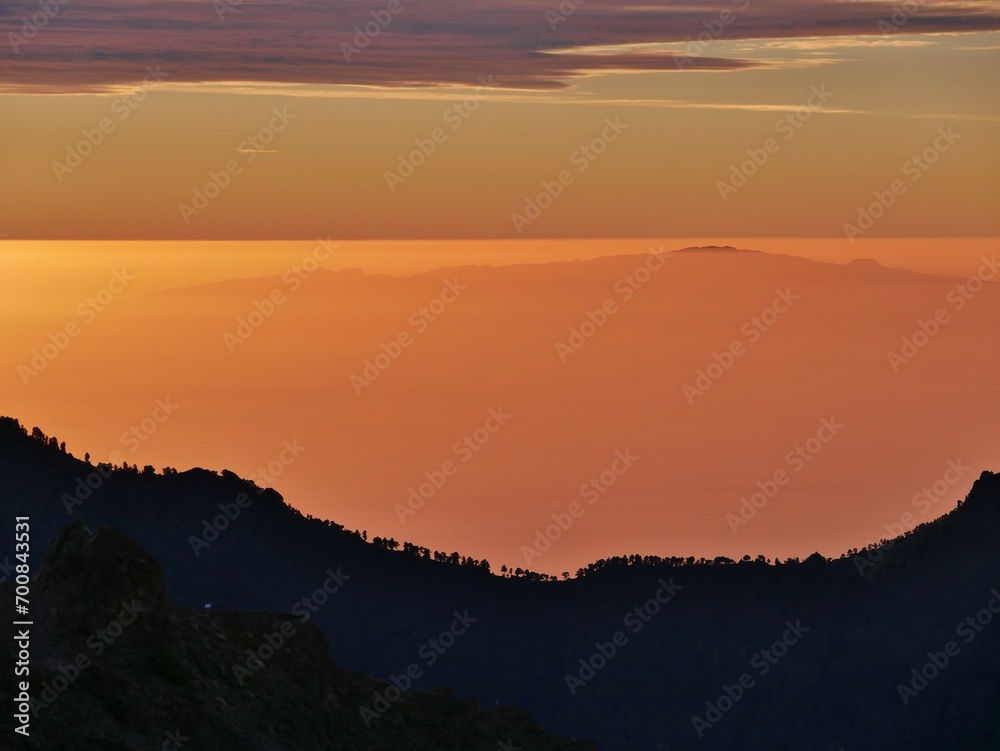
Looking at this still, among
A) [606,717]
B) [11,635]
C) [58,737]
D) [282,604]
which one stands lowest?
[58,737]

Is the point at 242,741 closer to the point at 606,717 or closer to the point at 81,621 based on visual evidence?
the point at 81,621

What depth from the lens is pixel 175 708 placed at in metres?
54.7

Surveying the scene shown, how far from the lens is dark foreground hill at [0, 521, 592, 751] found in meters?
51.8

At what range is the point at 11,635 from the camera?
52.6m

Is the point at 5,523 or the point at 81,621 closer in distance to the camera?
the point at 81,621

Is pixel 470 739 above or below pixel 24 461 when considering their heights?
below

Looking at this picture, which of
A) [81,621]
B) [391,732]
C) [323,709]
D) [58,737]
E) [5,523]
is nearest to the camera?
[58,737]

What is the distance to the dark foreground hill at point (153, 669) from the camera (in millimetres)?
51812

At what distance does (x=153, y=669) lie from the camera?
5600 cm

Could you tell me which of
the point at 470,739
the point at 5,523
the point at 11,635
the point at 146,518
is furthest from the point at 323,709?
the point at 146,518

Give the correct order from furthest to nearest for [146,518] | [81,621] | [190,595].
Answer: [146,518] → [190,595] → [81,621]

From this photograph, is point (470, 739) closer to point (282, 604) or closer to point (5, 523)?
point (5, 523)

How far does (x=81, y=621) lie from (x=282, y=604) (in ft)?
478

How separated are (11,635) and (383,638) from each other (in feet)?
485
